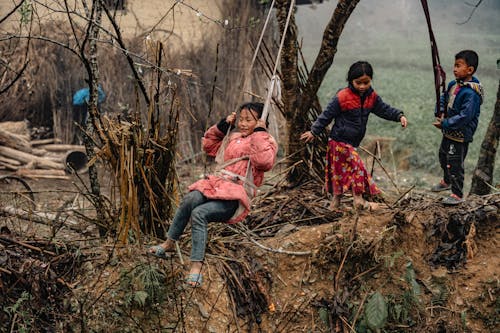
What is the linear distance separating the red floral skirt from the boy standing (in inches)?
30.3

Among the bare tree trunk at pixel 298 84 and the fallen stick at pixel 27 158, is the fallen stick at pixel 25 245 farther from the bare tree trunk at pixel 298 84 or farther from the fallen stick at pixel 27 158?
the fallen stick at pixel 27 158

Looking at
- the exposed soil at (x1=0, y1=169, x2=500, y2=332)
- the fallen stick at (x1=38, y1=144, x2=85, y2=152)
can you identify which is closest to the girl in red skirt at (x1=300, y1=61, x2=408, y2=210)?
the exposed soil at (x1=0, y1=169, x2=500, y2=332)

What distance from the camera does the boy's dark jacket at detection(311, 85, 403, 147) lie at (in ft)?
14.5

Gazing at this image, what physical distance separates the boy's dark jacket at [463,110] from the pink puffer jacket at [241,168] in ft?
5.74

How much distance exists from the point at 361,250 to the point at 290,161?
1275mm

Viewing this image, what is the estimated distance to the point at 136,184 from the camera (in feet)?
12.4

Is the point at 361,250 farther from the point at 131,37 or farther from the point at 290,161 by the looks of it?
the point at 131,37

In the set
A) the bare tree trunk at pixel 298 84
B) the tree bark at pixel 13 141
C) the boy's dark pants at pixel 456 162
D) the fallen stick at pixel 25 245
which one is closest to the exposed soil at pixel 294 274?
the fallen stick at pixel 25 245

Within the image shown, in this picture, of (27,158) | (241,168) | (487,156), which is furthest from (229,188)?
(27,158)

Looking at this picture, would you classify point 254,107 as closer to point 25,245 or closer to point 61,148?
point 25,245

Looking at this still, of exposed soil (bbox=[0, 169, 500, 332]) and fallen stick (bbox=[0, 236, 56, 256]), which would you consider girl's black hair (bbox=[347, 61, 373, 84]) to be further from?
fallen stick (bbox=[0, 236, 56, 256])

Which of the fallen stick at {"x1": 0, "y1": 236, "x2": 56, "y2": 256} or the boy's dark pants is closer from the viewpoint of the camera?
the fallen stick at {"x1": 0, "y1": 236, "x2": 56, "y2": 256}

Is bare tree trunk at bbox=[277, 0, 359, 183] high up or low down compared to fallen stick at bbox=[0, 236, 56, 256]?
up

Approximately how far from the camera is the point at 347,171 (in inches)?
180
